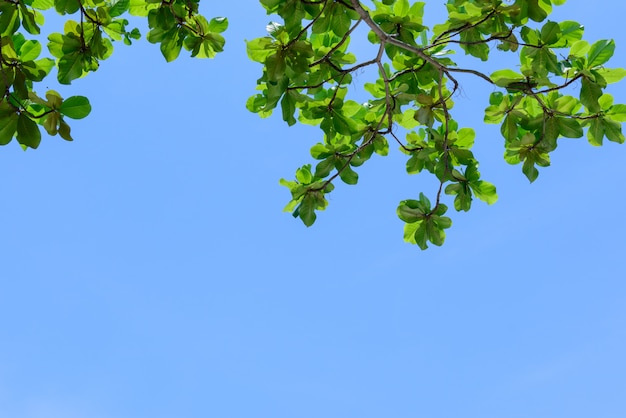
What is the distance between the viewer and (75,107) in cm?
430

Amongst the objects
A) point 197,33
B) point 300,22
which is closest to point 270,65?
point 300,22

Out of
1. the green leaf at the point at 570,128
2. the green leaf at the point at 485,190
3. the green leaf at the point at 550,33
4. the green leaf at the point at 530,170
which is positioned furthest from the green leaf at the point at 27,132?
the green leaf at the point at 570,128

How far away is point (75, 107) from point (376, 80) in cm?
240

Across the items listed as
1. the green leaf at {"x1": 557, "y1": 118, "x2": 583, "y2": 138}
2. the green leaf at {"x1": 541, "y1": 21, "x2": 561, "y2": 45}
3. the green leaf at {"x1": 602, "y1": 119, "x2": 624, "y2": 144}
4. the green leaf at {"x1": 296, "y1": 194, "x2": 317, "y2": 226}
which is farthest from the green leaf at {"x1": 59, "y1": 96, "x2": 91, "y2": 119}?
the green leaf at {"x1": 602, "y1": 119, "x2": 624, "y2": 144}

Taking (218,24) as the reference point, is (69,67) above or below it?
below

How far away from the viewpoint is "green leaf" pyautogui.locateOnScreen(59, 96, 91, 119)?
4.29m

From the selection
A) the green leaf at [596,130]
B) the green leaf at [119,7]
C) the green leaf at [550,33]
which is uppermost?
the green leaf at [119,7]

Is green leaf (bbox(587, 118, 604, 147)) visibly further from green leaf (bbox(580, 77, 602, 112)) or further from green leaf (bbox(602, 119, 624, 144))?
green leaf (bbox(580, 77, 602, 112))

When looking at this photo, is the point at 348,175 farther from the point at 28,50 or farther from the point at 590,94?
the point at 28,50

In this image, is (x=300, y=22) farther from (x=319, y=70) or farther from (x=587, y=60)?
(x=587, y=60)

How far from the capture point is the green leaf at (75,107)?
169 inches

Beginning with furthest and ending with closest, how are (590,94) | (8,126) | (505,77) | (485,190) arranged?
(485,190), (505,77), (590,94), (8,126)

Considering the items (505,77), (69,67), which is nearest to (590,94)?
(505,77)

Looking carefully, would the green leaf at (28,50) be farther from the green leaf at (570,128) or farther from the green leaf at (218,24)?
the green leaf at (570,128)
